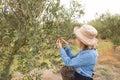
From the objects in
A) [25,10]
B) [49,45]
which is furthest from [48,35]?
[25,10]

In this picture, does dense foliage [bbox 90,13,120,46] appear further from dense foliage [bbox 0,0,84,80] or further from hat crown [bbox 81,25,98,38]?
hat crown [bbox 81,25,98,38]

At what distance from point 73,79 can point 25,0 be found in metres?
1.66

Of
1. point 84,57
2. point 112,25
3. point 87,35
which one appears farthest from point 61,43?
point 112,25

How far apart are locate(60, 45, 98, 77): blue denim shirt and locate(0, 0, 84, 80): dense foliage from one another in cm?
64

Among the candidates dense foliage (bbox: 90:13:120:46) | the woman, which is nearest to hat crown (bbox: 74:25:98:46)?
the woman

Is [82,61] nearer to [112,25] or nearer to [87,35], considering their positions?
[87,35]

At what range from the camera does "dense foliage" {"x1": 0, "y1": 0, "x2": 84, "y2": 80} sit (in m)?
6.82

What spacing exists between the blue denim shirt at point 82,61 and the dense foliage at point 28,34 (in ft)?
2.09

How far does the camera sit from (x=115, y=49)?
3148 centimetres

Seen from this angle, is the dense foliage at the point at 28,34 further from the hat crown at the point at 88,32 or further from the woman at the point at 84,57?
the hat crown at the point at 88,32

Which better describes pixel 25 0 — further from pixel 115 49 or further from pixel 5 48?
pixel 115 49

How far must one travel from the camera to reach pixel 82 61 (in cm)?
638

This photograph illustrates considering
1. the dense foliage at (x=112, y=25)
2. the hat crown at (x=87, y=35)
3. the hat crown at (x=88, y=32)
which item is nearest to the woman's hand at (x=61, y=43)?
the hat crown at (x=87, y=35)

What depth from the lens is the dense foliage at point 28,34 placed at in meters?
6.82
